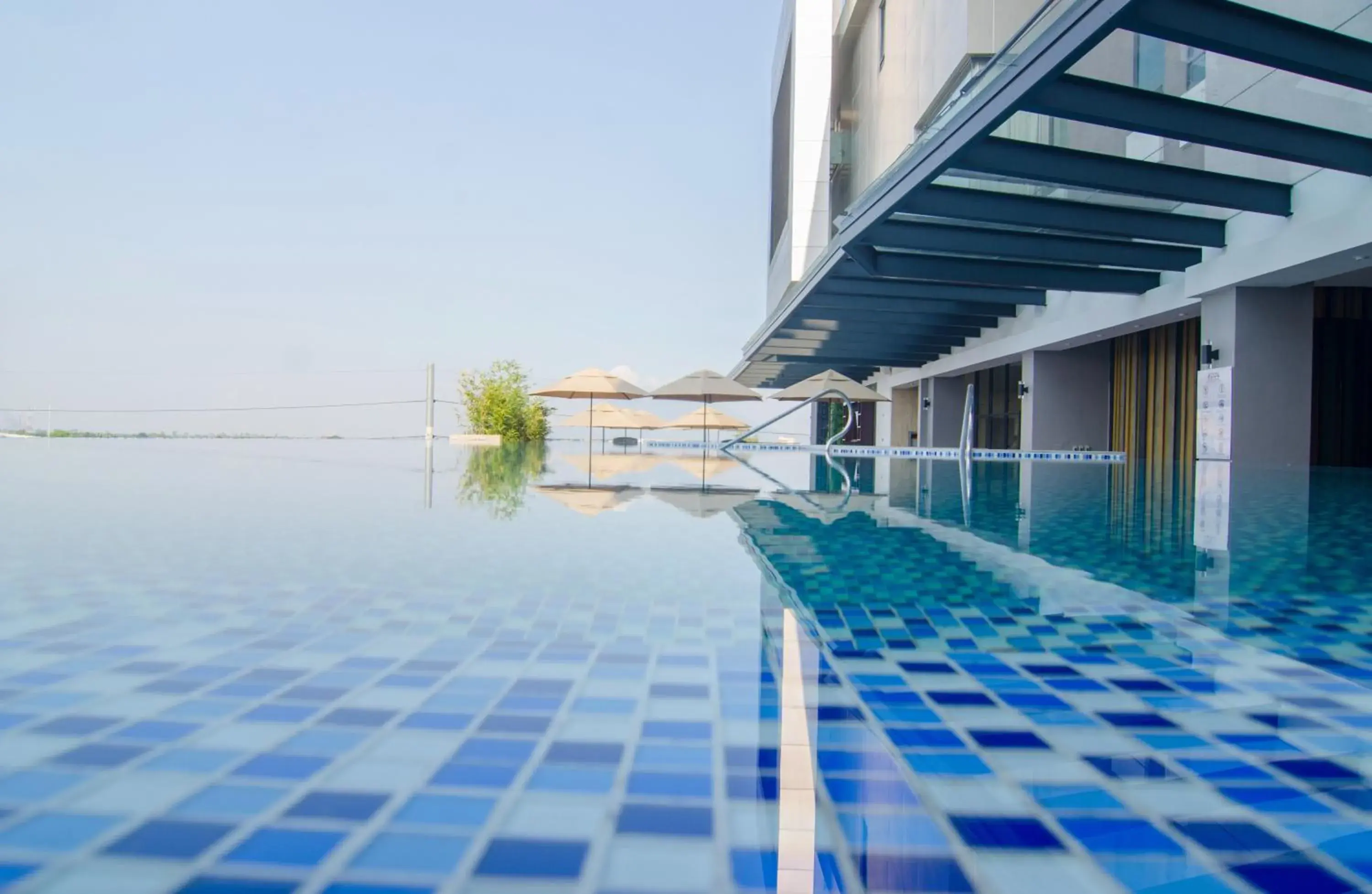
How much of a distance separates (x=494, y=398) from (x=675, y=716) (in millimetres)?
25014

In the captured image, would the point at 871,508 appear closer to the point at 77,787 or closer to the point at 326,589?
the point at 326,589

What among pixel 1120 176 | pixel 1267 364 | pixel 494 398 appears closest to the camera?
pixel 1120 176

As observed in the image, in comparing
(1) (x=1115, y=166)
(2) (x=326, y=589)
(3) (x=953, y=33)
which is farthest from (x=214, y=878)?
(3) (x=953, y=33)

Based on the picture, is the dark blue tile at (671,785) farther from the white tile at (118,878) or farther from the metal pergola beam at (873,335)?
the metal pergola beam at (873,335)

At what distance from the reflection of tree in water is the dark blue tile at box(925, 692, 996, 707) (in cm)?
438

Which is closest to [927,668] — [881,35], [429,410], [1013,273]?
[1013,273]

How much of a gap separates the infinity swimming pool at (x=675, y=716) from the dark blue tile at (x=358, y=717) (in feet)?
0.07

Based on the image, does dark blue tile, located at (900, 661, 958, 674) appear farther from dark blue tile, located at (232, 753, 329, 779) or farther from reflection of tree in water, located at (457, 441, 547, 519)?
reflection of tree in water, located at (457, 441, 547, 519)

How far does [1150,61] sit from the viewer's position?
1136cm

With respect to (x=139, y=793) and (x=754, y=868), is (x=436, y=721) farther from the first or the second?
(x=754, y=868)

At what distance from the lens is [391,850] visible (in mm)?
1312

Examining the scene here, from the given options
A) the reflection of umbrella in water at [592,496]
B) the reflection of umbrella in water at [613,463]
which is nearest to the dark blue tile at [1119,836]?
the reflection of umbrella in water at [592,496]

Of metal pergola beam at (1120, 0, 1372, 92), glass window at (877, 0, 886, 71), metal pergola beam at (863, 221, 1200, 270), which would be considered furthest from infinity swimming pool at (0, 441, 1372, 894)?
glass window at (877, 0, 886, 71)

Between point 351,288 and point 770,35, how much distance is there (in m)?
24.1
